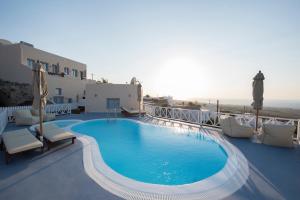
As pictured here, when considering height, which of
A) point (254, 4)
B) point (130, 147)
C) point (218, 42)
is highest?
point (254, 4)

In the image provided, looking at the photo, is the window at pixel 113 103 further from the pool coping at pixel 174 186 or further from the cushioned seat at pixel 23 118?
the pool coping at pixel 174 186

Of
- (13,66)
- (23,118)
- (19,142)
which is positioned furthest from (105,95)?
(19,142)

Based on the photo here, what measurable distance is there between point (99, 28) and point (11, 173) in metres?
10.4

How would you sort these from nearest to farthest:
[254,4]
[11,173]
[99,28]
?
[11,173] → [254,4] → [99,28]

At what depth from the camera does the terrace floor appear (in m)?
2.89

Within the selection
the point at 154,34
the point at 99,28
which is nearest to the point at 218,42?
the point at 154,34

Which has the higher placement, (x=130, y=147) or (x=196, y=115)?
(x=196, y=115)

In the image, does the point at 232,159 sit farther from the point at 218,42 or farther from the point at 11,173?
the point at 218,42

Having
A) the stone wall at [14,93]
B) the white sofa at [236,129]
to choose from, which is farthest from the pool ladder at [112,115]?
the white sofa at [236,129]

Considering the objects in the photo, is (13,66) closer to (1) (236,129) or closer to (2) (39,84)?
(2) (39,84)

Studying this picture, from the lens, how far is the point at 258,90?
691 cm

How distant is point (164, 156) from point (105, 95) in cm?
1191

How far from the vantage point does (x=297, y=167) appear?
13.4 ft

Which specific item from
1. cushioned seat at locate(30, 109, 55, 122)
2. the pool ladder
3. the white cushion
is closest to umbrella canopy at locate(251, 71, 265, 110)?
the white cushion
